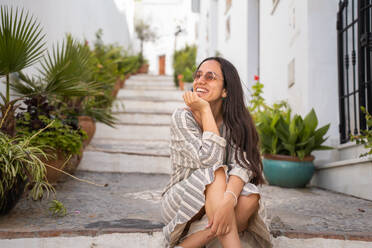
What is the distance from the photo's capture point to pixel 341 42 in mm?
3371

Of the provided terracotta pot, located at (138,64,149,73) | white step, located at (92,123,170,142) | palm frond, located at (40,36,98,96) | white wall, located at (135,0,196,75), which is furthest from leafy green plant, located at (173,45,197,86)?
palm frond, located at (40,36,98,96)

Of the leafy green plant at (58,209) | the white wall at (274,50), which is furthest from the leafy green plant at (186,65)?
the leafy green plant at (58,209)

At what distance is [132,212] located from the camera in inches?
91.4

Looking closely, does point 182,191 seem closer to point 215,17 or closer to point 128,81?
point 128,81

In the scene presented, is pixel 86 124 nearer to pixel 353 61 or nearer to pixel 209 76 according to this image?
pixel 209 76

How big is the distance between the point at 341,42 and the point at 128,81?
21.2 ft

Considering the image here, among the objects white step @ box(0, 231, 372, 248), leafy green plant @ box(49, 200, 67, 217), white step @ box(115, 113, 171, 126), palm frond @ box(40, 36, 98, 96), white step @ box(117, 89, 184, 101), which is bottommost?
white step @ box(0, 231, 372, 248)

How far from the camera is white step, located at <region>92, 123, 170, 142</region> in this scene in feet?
16.5

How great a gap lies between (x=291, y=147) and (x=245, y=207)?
179 cm

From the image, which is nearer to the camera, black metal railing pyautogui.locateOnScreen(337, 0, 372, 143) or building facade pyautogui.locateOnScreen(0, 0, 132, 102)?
black metal railing pyautogui.locateOnScreen(337, 0, 372, 143)

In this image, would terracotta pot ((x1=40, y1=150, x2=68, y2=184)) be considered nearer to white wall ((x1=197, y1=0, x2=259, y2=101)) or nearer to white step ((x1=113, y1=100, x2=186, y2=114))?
white wall ((x1=197, y1=0, x2=259, y2=101))

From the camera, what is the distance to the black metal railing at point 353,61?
9.82 feet

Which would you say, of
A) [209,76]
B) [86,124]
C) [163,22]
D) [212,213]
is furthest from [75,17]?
[163,22]

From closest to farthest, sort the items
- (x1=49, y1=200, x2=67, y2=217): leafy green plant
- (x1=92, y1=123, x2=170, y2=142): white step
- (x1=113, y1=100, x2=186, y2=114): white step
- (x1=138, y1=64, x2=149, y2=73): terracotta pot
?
1. (x1=49, y1=200, x2=67, y2=217): leafy green plant
2. (x1=92, y1=123, x2=170, y2=142): white step
3. (x1=113, y1=100, x2=186, y2=114): white step
4. (x1=138, y1=64, x2=149, y2=73): terracotta pot
